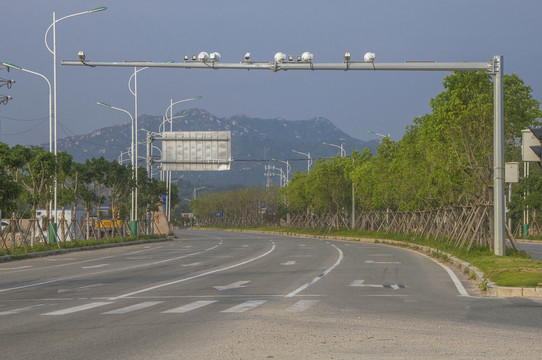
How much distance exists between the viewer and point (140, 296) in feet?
55.1

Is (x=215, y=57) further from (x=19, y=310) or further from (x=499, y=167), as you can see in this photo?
(x=19, y=310)

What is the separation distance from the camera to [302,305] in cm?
1456

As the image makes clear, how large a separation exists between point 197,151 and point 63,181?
16530mm

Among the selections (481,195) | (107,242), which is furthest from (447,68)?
(107,242)

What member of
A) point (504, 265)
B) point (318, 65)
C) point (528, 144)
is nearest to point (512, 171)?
point (504, 265)

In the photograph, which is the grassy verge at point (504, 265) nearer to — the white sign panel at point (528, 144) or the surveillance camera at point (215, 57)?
the white sign panel at point (528, 144)

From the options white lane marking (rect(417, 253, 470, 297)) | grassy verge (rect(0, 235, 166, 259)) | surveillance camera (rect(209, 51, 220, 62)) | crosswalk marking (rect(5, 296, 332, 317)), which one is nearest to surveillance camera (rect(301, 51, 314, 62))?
surveillance camera (rect(209, 51, 220, 62))

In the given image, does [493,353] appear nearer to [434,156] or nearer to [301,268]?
[301,268]

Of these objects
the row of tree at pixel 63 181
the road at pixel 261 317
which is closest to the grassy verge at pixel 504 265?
the road at pixel 261 317

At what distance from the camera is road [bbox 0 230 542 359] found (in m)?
9.14

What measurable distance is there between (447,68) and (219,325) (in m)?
15.1

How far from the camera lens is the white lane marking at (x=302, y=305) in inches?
543

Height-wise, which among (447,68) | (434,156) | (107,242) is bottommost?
(107,242)

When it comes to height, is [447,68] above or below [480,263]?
above
